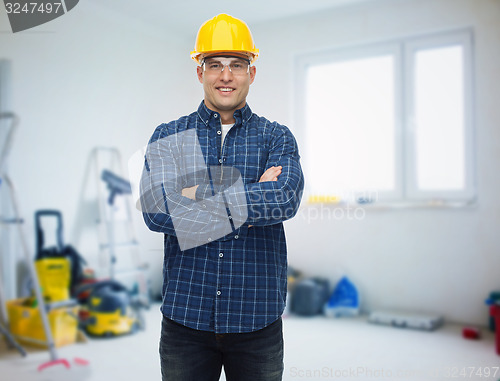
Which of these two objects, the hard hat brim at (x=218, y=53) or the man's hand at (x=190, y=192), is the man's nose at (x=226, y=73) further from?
the man's hand at (x=190, y=192)

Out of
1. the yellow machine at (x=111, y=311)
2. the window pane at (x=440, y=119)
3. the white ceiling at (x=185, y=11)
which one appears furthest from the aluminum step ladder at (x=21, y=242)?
the window pane at (x=440, y=119)

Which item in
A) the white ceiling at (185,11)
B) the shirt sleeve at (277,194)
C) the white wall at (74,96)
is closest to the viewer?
the shirt sleeve at (277,194)

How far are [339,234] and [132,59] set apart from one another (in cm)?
197

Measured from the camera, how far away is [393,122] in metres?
3.07

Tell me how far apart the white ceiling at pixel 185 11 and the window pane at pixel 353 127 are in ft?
4.35

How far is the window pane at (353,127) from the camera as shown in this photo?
2969mm

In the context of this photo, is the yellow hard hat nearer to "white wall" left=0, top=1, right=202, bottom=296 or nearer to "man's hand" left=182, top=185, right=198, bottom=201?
"man's hand" left=182, top=185, right=198, bottom=201

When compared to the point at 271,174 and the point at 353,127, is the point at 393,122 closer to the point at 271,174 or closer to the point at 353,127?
the point at 353,127

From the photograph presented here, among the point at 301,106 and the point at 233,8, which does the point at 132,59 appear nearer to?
the point at 233,8

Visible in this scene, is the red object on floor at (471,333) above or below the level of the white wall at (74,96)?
below

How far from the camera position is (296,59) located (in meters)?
2.62

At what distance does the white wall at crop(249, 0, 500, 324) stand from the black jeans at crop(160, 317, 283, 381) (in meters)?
1.63

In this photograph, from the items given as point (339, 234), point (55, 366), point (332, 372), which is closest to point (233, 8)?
point (332, 372)

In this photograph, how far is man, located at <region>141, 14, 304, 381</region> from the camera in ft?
3.08
